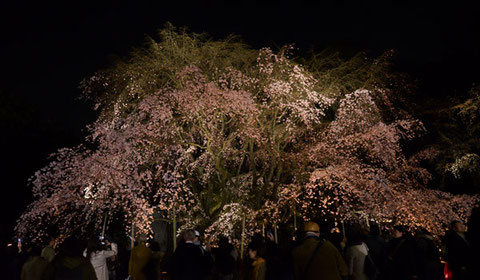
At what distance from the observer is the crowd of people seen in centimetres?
474

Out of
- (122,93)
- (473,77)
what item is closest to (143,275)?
(122,93)

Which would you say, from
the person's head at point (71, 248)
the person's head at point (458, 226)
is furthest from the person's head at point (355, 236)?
the person's head at point (71, 248)

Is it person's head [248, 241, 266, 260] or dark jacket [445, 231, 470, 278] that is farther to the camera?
person's head [248, 241, 266, 260]

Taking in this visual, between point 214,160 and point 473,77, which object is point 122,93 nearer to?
point 214,160

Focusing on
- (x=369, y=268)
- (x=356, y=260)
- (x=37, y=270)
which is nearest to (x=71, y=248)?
(x=37, y=270)

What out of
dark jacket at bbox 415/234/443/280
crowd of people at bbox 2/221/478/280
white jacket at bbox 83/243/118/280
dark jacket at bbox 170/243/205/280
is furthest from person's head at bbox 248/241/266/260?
white jacket at bbox 83/243/118/280

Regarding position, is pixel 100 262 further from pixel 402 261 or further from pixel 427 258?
pixel 427 258

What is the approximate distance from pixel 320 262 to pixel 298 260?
0.27 metres

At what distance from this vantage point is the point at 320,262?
15.4 ft

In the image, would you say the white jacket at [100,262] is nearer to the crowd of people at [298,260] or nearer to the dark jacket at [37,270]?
the crowd of people at [298,260]

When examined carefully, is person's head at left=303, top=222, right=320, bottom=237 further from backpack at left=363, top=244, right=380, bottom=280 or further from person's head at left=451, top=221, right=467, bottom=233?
person's head at left=451, top=221, right=467, bottom=233

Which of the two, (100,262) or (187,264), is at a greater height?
(100,262)

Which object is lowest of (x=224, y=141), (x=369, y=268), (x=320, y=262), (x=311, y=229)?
(x=369, y=268)

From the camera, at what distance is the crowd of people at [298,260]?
187 inches
